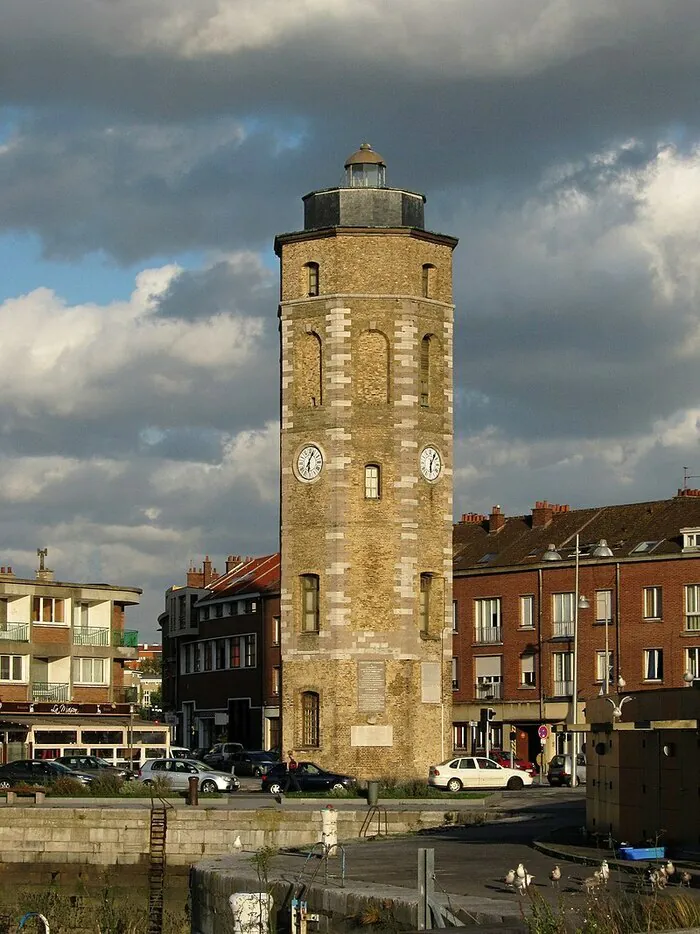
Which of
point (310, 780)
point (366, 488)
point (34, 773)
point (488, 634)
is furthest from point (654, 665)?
point (34, 773)

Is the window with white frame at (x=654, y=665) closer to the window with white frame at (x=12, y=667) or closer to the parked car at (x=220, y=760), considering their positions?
the parked car at (x=220, y=760)

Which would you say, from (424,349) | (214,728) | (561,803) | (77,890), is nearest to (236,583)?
(214,728)

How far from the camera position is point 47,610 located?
70438 mm

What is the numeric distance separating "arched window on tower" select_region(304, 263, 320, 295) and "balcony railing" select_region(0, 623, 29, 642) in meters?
18.7

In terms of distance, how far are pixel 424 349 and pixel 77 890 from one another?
2713cm

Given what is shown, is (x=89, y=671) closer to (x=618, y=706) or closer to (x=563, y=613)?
(x=563, y=613)

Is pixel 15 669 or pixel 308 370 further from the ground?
pixel 308 370

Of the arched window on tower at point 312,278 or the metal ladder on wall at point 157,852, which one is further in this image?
the arched window on tower at point 312,278

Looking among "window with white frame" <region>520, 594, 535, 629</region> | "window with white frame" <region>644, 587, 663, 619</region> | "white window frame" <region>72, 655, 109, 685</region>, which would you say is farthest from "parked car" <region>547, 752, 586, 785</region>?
"white window frame" <region>72, 655, 109, 685</region>

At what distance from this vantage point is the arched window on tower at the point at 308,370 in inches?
2404

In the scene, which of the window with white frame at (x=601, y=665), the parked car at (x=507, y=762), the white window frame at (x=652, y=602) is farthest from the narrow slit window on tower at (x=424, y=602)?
the white window frame at (x=652, y=602)

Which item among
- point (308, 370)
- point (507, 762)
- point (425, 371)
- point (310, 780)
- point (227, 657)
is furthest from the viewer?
point (227, 657)

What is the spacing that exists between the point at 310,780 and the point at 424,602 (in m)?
9.29

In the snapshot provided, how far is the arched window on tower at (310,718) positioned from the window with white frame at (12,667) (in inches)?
566
